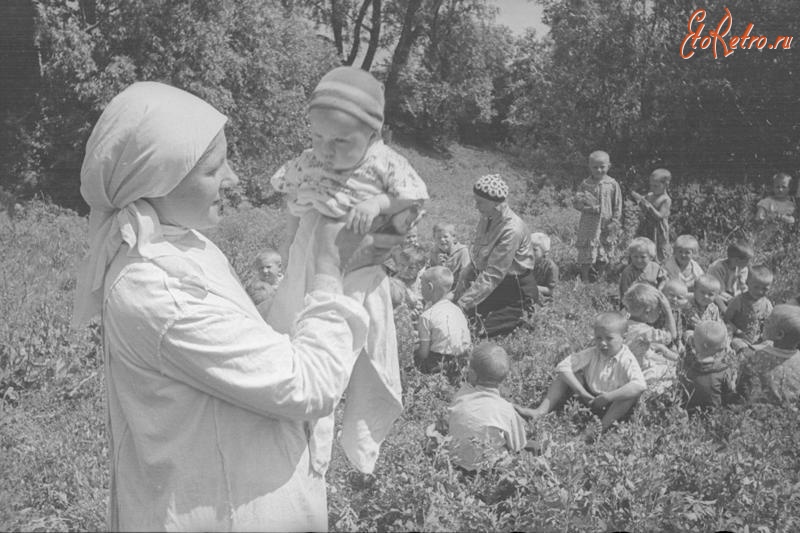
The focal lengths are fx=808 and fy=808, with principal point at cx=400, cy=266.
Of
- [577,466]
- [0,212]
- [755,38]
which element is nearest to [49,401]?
[577,466]

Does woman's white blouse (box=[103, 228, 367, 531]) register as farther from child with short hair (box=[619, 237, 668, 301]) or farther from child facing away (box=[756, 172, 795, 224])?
child facing away (box=[756, 172, 795, 224])

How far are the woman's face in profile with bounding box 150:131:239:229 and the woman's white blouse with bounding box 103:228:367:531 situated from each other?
0.05 meters

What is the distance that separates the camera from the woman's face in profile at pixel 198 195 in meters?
1.78

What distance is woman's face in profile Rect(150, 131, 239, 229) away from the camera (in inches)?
70.1

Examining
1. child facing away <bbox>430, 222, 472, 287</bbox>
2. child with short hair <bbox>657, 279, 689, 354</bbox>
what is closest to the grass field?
child with short hair <bbox>657, 279, 689, 354</bbox>

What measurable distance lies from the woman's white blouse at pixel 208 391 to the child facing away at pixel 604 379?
3653 mm

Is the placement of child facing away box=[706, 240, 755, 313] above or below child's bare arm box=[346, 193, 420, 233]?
below

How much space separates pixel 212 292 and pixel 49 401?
4.18m

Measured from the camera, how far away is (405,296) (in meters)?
6.92

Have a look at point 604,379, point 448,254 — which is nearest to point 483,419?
point 604,379

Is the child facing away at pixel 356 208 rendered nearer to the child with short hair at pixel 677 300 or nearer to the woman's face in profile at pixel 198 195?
the woman's face in profile at pixel 198 195

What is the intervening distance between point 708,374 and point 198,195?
4.47 m

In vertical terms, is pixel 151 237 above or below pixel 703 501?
above

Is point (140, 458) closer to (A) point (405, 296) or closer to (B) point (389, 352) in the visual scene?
(B) point (389, 352)
